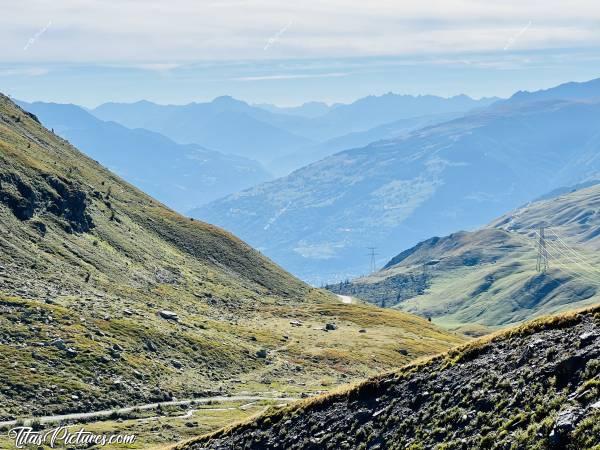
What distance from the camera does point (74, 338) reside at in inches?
4193

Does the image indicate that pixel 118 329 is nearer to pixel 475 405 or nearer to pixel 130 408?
pixel 130 408

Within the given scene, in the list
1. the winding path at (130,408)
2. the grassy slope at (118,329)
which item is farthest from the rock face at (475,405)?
the grassy slope at (118,329)

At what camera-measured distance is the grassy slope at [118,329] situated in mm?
96000

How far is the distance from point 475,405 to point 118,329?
8678 centimetres

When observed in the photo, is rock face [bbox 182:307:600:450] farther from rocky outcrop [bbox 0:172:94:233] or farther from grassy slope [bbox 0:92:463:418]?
rocky outcrop [bbox 0:172:94:233]

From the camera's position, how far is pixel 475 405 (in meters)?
39.5

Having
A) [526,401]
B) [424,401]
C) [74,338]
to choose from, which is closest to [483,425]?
[526,401]

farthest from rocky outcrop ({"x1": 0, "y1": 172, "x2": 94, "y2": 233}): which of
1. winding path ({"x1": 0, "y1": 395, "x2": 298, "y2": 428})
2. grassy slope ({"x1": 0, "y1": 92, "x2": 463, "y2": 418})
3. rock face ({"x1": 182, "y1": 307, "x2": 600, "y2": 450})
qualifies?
rock face ({"x1": 182, "y1": 307, "x2": 600, "y2": 450})

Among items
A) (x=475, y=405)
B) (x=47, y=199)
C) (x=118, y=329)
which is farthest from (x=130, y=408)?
(x=47, y=199)

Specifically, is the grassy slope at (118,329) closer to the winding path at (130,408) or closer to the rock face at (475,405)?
the winding path at (130,408)

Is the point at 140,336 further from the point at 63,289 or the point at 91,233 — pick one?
the point at 91,233

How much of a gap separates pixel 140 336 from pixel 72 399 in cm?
3149

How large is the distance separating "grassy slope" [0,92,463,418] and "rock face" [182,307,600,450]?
145ft

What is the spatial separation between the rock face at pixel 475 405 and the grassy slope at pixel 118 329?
44.2m
